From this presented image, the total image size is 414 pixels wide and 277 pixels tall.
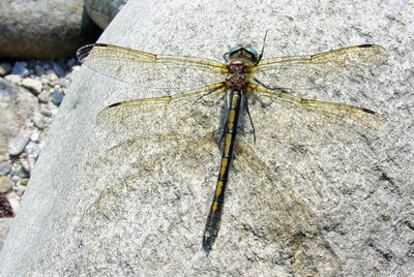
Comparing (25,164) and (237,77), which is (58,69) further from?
(237,77)

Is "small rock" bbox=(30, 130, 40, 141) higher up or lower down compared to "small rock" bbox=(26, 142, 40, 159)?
higher up

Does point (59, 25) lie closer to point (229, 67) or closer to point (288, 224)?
point (229, 67)

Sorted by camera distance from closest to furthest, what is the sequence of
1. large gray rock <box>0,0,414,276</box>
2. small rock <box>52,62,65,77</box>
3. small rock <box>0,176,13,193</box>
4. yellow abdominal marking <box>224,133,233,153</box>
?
large gray rock <box>0,0,414,276</box>
yellow abdominal marking <box>224,133,233,153</box>
small rock <box>0,176,13,193</box>
small rock <box>52,62,65,77</box>

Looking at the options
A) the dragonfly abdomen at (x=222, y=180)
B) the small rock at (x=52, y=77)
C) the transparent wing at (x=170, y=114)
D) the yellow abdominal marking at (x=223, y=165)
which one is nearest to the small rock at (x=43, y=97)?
the small rock at (x=52, y=77)

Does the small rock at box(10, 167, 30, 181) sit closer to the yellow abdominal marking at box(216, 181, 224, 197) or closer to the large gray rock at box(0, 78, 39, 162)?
the large gray rock at box(0, 78, 39, 162)

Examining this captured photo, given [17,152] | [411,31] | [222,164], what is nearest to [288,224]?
[222,164]

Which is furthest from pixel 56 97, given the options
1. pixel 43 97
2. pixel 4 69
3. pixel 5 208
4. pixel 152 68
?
→ pixel 152 68

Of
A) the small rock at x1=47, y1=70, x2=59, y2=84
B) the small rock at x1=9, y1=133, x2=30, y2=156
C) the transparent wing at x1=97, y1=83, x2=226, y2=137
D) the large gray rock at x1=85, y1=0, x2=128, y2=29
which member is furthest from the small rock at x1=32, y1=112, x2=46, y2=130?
the transparent wing at x1=97, y1=83, x2=226, y2=137
